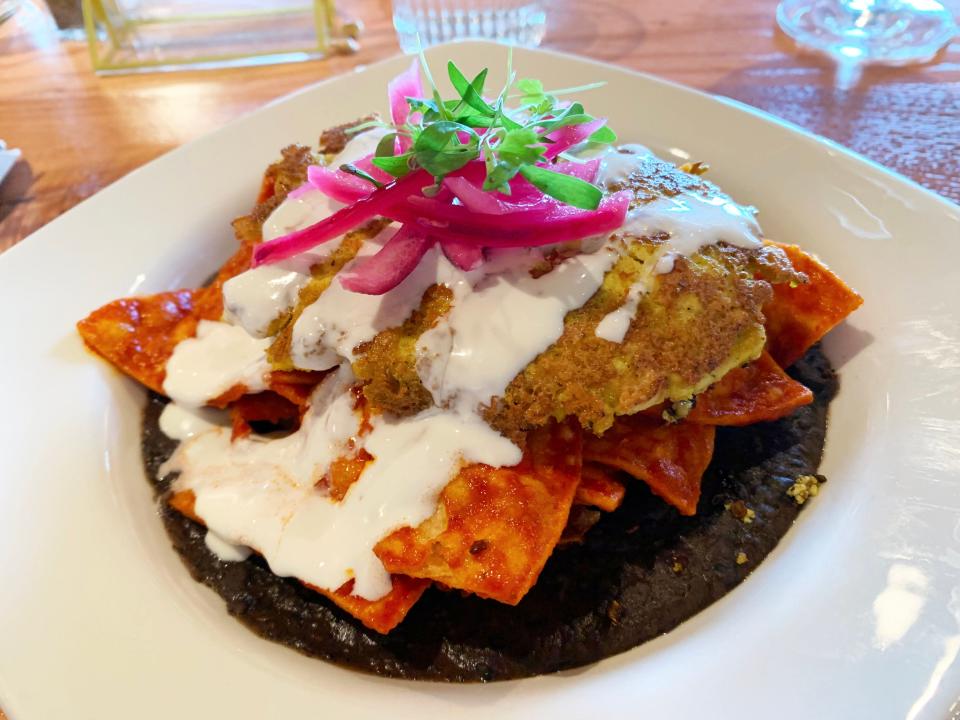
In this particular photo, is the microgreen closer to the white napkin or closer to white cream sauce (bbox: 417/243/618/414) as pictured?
white cream sauce (bbox: 417/243/618/414)

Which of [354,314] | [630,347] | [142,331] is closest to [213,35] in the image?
[142,331]

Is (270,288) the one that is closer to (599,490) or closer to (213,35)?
(599,490)

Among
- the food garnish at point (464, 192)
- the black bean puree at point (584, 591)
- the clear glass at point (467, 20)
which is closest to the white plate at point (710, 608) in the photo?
the black bean puree at point (584, 591)

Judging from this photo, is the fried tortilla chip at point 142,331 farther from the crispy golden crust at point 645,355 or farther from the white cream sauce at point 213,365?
the crispy golden crust at point 645,355

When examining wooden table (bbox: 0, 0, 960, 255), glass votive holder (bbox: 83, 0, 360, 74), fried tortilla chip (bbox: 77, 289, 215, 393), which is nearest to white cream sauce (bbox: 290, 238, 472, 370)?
fried tortilla chip (bbox: 77, 289, 215, 393)

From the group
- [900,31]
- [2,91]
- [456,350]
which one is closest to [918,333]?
[456,350]

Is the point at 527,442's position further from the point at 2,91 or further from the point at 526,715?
the point at 2,91
